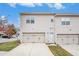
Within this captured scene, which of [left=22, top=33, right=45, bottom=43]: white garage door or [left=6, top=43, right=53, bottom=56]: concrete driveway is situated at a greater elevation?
[left=22, top=33, right=45, bottom=43]: white garage door

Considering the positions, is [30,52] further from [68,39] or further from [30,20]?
[68,39]

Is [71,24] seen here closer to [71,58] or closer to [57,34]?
[57,34]

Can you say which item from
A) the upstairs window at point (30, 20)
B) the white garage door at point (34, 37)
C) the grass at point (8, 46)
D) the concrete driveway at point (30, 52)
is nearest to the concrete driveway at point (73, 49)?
the concrete driveway at point (30, 52)

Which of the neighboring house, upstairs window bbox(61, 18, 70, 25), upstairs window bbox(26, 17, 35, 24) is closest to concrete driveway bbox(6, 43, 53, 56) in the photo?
the neighboring house

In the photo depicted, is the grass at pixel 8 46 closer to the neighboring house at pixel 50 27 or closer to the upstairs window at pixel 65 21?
the neighboring house at pixel 50 27

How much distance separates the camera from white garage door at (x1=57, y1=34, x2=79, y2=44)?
3347 cm

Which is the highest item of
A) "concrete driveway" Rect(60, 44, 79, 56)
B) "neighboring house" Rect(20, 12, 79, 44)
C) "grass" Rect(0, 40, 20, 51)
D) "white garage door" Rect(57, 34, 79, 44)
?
"neighboring house" Rect(20, 12, 79, 44)

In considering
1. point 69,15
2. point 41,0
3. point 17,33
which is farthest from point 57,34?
point 41,0

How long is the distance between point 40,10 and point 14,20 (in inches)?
140

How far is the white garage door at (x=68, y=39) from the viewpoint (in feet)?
110

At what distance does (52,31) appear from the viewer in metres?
34.4

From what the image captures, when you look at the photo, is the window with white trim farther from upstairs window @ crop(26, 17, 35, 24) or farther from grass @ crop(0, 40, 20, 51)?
grass @ crop(0, 40, 20, 51)

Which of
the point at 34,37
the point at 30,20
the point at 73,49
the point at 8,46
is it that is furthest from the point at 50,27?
the point at 73,49

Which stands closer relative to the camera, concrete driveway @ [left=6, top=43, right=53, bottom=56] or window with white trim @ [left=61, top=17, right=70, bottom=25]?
concrete driveway @ [left=6, top=43, right=53, bottom=56]
